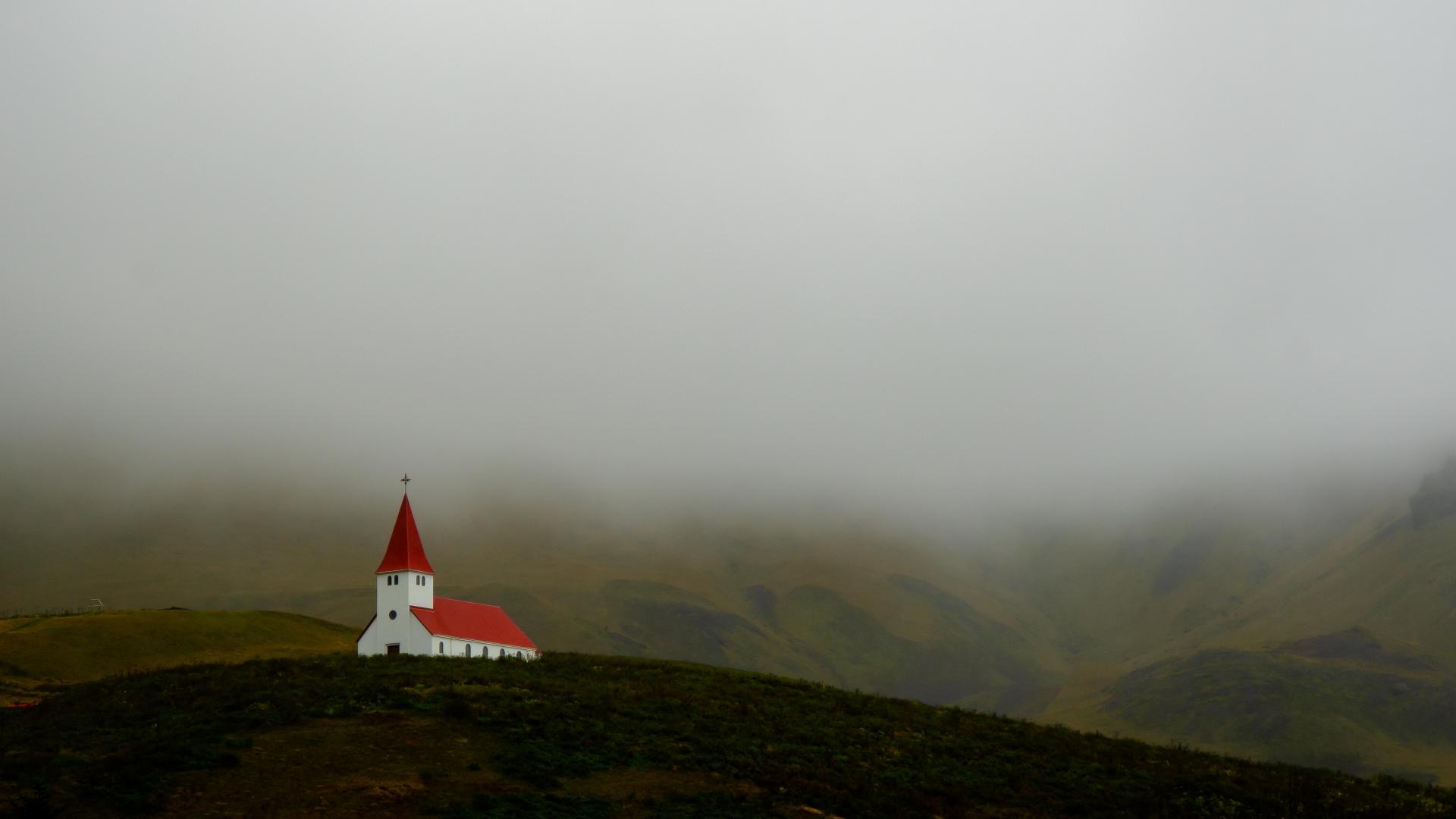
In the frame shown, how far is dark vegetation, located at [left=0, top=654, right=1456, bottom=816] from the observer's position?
106 feet

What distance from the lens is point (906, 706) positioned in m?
→ 56.9

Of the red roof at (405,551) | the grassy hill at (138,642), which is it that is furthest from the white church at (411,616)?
the grassy hill at (138,642)

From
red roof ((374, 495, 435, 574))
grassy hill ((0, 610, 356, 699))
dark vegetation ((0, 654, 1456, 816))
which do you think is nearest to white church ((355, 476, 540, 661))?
red roof ((374, 495, 435, 574))

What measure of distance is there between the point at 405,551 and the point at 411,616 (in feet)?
12.8

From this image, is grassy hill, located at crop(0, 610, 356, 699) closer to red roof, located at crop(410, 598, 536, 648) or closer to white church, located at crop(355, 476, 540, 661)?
white church, located at crop(355, 476, 540, 661)

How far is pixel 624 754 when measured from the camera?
38.4m

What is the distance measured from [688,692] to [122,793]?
26.5 m

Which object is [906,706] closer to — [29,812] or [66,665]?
[29,812]

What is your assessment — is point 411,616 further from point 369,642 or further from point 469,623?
point 469,623

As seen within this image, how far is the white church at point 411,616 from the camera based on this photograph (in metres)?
67.2

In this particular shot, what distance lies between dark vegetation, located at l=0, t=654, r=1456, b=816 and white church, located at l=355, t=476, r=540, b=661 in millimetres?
13112

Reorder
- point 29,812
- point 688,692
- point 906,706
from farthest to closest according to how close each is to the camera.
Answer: point 906,706, point 688,692, point 29,812

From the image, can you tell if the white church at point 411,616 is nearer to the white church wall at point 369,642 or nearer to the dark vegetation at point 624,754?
the white church wall at point 369,642

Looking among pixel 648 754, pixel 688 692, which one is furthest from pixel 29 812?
pixel 688 692
